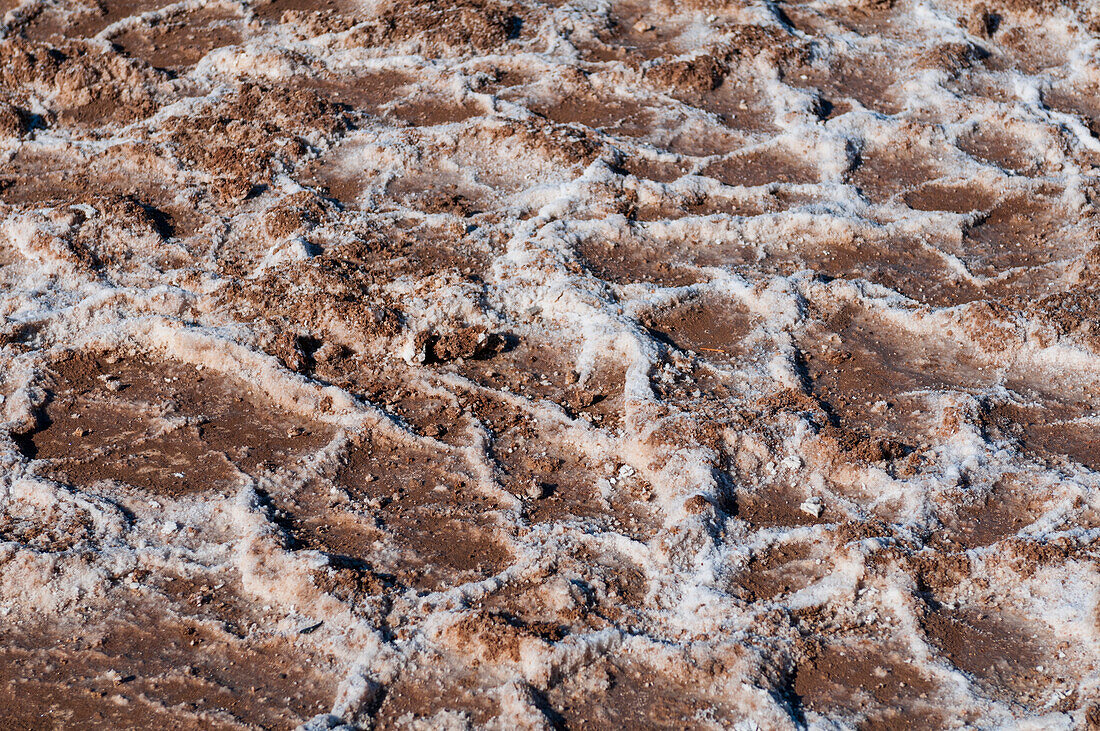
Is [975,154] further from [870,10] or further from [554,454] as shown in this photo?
[554,454]

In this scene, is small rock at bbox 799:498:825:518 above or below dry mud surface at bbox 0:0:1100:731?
below

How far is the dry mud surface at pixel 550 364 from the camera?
9.13ft

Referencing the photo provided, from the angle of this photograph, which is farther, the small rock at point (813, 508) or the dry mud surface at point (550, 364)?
the small rock at point (813, 508)

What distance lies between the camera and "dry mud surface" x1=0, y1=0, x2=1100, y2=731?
2783 mm

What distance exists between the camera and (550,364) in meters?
3.87

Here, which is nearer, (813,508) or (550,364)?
(813,508)

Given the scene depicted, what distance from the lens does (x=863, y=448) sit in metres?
3.40

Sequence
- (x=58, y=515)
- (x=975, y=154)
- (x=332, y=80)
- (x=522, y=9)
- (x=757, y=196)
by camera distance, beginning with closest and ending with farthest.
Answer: (x=58, y=515), (x=757, y=196), (x=975, y=154), (x=332, y=80), (x=522, y=9)

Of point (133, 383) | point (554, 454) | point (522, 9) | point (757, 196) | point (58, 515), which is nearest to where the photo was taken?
point (58, 515)

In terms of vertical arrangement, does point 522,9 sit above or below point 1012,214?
above

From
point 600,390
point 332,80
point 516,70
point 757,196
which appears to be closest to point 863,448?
point 600,390

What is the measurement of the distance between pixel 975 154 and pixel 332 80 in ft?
11.0

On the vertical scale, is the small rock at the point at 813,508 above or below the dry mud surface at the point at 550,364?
below

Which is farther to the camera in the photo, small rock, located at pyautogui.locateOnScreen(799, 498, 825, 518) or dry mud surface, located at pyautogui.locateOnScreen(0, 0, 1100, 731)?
small rock, located at pyautogui.locateOnScreen(799, 498, 825, 518)
